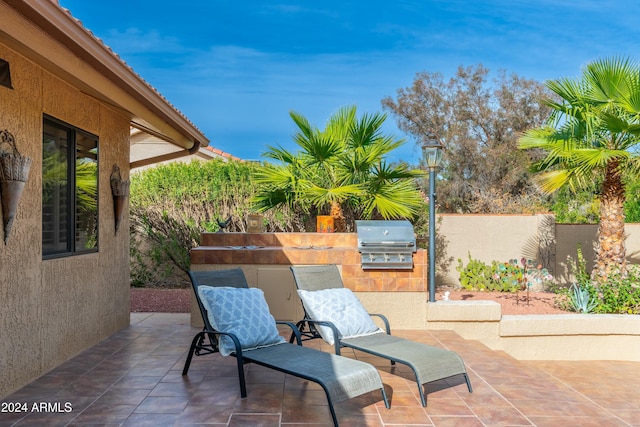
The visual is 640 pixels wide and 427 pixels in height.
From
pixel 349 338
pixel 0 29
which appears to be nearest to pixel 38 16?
pixel 0 29

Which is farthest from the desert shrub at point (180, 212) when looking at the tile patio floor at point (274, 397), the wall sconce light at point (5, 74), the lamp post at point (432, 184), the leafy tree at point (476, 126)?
the leafy tree at point (476, 126)

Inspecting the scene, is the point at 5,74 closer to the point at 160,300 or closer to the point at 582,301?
the point at 160,300

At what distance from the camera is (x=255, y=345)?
15.9ft

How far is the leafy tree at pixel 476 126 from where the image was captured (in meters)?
21.9

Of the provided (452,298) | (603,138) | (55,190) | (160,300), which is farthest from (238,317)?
(603,138)

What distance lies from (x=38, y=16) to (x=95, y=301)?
3.84m

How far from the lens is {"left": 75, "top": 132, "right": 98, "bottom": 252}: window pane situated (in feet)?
20.0

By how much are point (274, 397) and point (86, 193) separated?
11.1 ft

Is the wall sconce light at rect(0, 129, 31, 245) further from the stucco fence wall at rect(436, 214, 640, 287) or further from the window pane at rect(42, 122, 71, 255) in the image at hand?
the stucco fence wall at rect(436, 214, 640, 287)

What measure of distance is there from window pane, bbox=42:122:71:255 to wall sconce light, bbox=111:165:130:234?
1188 millimetres

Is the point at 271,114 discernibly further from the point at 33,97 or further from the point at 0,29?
the point at 0,29

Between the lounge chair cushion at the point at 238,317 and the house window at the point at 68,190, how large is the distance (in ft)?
5.63

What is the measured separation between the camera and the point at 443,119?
23.6 m

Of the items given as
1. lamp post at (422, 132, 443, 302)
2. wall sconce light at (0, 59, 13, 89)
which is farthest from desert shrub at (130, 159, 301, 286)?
wall sconce light at (0, 59, 13, 89)
